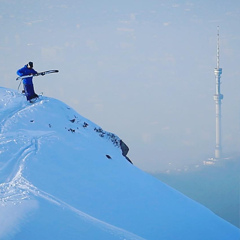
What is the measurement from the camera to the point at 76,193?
13180 millimetres

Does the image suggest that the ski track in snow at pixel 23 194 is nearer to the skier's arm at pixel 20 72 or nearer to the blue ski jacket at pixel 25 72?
the blue ski jacket at pixel 25 72

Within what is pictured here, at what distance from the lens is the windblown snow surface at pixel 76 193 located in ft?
36.3

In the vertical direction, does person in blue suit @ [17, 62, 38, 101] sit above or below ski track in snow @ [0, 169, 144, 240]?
above

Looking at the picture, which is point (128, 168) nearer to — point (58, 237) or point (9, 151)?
point (9, 151)

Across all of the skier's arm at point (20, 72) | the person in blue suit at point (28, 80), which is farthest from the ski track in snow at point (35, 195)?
the skier's arm at point (20, 72)

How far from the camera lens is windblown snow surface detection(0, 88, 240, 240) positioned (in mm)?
11078

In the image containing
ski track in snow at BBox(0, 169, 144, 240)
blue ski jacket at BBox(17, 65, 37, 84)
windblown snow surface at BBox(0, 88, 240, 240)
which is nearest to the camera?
windblown snow surface at BBox(0, 88, 240, 240)

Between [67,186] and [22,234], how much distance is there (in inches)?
131

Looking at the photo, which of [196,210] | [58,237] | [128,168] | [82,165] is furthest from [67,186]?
[196,210]

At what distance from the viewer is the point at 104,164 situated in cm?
1602

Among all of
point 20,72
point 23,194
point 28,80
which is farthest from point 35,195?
point 20,72

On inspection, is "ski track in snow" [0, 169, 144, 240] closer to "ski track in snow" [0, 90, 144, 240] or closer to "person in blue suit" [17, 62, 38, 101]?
"ski track in snow" [0, 90, 144, 240]

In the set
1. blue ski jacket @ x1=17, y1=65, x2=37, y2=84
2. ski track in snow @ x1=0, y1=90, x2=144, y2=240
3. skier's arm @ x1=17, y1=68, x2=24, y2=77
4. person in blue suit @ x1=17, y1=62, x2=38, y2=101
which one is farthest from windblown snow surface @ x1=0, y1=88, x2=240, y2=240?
skier's arm @ x1=17, y1=68, x2=24, y2=77

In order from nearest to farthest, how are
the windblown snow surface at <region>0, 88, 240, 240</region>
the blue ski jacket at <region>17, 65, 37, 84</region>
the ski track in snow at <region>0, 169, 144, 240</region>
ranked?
1. the windblown snow surface at <region>0, 88, 240, 240</region>
2. the ski track in snow at <region>0, 169, 144, 240</region>
3. the blue ski jacket at <region>17, 65, 37, 84</region>
